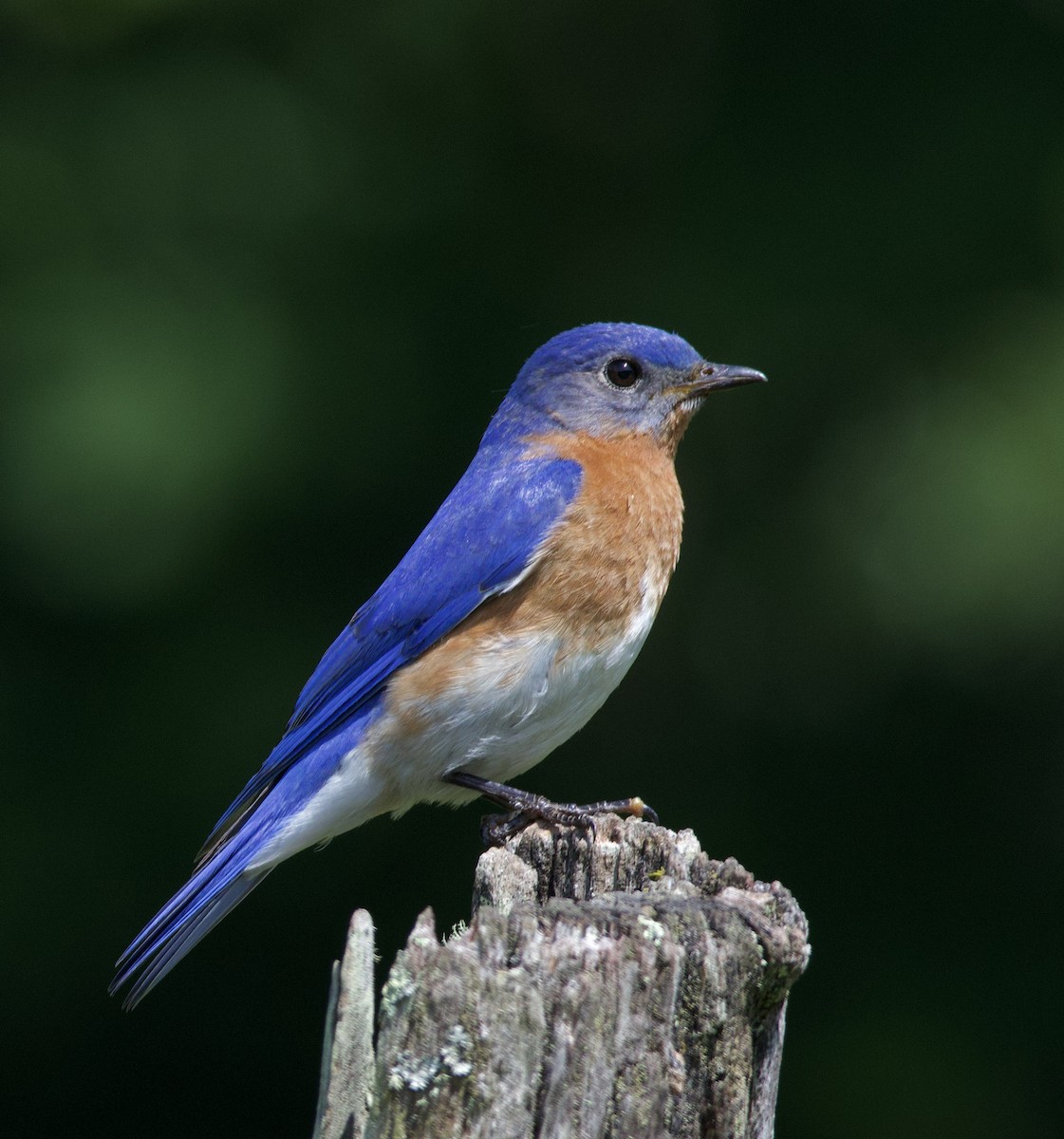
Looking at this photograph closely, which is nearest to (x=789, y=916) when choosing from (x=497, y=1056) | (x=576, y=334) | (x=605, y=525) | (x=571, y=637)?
(x=497, y=1056)

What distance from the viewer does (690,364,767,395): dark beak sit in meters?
4.32

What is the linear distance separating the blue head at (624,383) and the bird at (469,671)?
0.93 feet

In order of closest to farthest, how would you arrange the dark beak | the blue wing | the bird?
the bird
the blue wing
the dark beak

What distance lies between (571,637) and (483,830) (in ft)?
1.88

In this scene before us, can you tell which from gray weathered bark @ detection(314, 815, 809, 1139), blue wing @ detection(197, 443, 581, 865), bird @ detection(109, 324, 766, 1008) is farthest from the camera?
blue wing @ detection(197, 443, 581, 865)

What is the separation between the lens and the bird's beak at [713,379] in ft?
14.2

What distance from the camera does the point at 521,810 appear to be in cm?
364

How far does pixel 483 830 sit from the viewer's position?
374 cm

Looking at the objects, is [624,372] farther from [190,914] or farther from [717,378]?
[190,914]

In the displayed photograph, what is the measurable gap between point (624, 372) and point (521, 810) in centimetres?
149

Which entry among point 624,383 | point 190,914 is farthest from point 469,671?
point 624,383

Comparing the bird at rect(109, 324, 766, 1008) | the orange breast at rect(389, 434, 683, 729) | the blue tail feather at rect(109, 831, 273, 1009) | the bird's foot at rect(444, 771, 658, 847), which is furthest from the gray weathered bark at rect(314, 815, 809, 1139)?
the blue tail feather at rect(109, 831, 273, 1009)

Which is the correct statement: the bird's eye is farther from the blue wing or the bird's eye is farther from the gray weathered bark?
the gray weathered bark

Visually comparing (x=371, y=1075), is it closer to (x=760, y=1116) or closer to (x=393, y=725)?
(x=760, y=1116)
